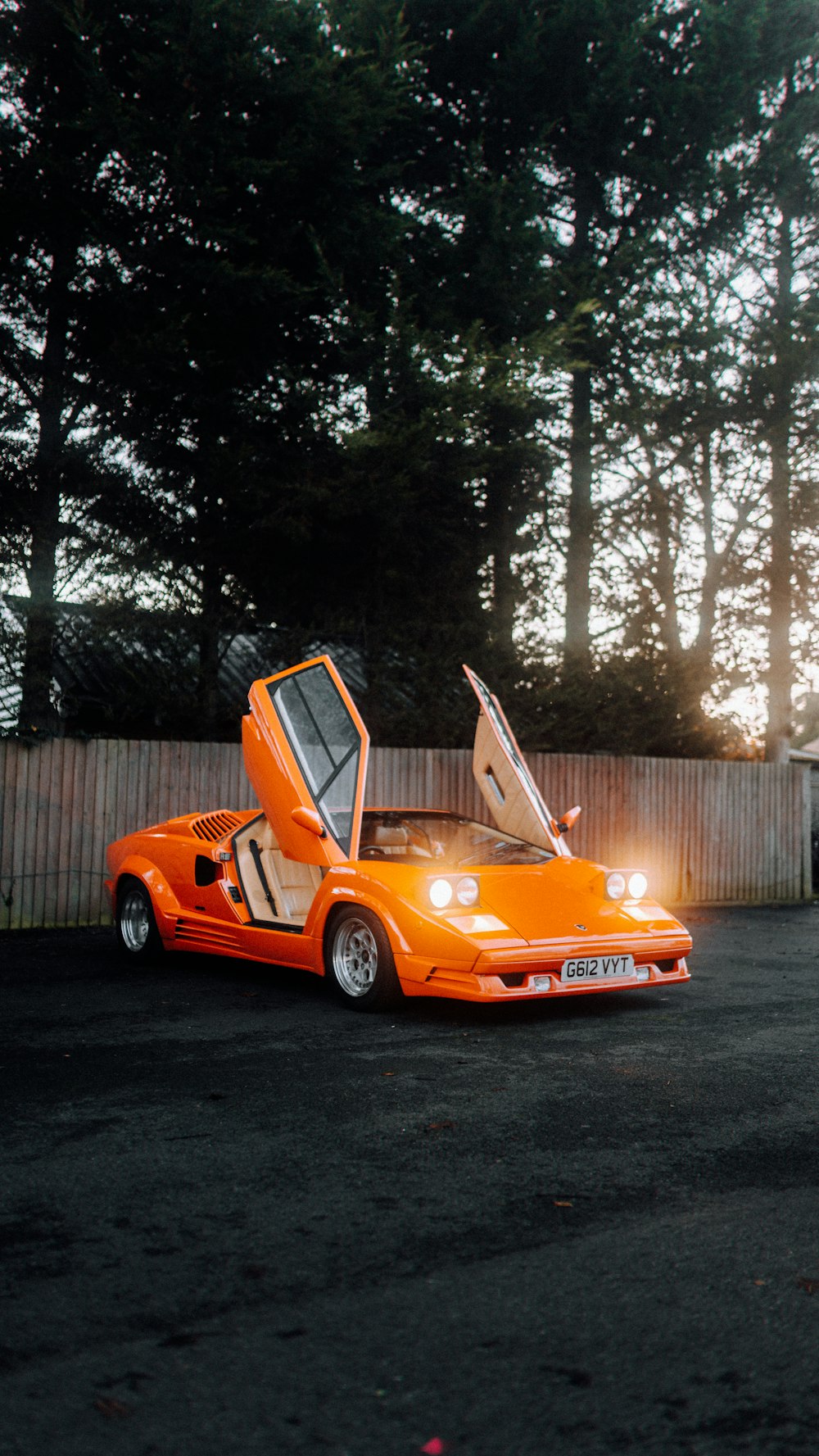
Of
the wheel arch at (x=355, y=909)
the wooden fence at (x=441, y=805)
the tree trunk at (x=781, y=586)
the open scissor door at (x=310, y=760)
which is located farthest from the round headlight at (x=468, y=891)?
the tree trunk at (x=781, y=586)

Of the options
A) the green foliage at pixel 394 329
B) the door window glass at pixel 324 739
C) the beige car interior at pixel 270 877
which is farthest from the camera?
the green foliage at pixel 394 329

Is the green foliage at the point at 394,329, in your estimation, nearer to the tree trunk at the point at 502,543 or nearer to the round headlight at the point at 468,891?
the tree trunk at the point at 502,543

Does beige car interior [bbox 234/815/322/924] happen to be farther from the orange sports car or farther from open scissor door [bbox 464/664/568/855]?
open scissor door [bbox 464/664/568/855]

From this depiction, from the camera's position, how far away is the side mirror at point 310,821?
7.94 m

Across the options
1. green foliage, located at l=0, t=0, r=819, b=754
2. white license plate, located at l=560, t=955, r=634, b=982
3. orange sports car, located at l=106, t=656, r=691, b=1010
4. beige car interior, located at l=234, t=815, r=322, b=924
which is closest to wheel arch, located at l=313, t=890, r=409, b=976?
orange sports car, located at l=106, t=656, r=691, b=1010

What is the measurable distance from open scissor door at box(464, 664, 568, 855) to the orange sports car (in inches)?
0.6

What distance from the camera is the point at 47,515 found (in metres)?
13.9

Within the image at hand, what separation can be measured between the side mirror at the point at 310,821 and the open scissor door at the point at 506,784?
1.74 metres

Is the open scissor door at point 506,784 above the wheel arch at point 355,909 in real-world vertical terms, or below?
above

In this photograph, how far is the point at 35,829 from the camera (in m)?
12.5

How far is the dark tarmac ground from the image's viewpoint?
254 centimetres

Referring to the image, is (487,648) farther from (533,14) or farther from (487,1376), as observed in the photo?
(487,1376)

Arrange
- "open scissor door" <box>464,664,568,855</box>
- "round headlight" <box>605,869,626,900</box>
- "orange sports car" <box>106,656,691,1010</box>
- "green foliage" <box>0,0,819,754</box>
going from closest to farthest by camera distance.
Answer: "orange sports car" <box>106,656,691,1010</box> → "round headlight" <box>605,869,626,900</box> → "open scissor door" <box>464,664,568,855</box> → "green foliage" <box>0,0,819,754</box>

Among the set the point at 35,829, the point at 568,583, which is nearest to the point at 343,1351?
the point at 35,829
